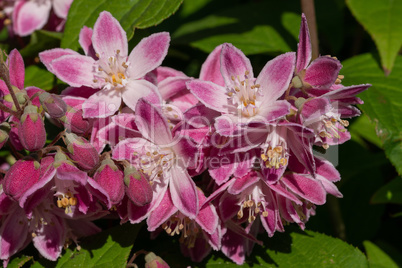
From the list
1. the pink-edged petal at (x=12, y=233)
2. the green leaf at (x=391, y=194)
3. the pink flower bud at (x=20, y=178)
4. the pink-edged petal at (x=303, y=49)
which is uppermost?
the pink-edged petal at (x=303, y=49)

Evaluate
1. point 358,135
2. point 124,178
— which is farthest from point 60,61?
point 358,135

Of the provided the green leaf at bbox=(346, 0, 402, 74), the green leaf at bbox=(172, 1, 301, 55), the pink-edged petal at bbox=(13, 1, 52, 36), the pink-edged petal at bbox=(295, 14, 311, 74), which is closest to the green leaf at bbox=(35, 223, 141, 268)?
the pink-edged petal at bbox=(295, 14, 311, 74)

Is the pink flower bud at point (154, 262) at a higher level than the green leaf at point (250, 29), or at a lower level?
lower

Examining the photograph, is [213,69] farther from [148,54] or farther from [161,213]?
[161,213]

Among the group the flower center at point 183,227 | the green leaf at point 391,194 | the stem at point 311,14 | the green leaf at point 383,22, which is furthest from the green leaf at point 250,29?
the flower center at point 183,227

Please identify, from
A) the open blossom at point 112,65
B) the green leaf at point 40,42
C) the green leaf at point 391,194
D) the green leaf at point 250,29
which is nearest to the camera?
the open blossom at point 112,65

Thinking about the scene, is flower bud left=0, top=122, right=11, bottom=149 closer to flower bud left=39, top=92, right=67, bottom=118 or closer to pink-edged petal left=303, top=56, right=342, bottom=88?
flower bud left=39, top=92, right=67, bottom=118

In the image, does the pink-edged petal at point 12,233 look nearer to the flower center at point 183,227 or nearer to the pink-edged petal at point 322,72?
the flower center at point 183,227
